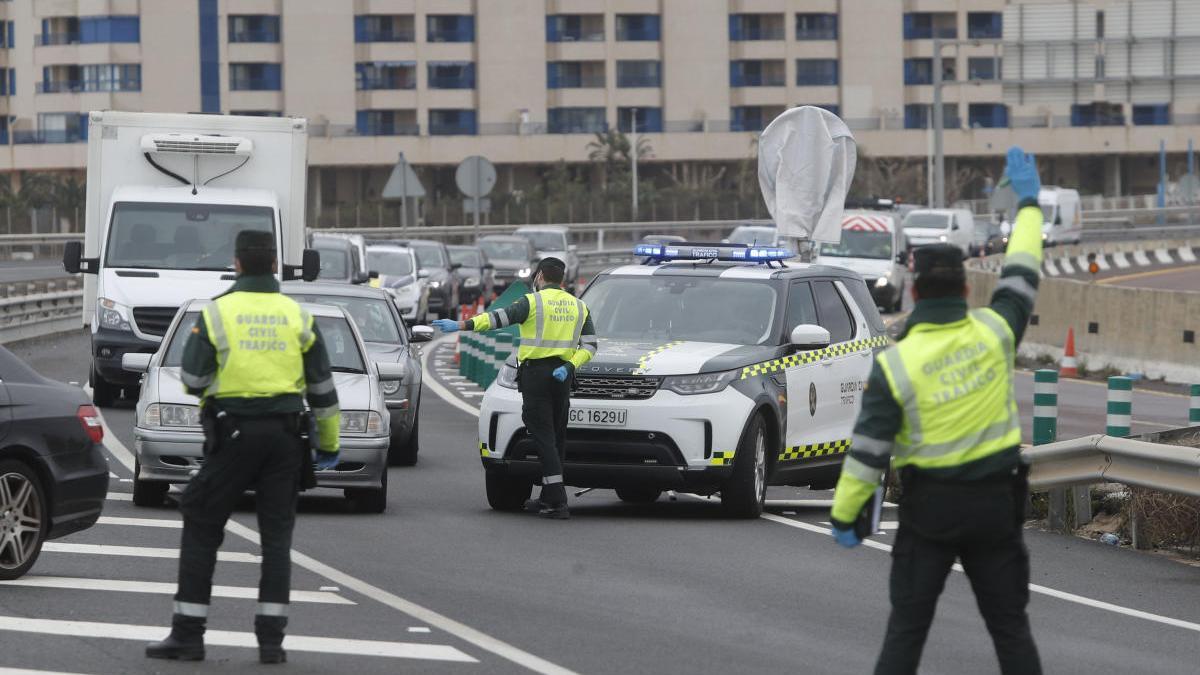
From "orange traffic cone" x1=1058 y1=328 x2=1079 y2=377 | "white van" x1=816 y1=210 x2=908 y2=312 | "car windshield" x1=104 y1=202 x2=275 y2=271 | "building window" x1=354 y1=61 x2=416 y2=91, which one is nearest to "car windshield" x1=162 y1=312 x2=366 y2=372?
"car windshield" x1=104 y1=202 x2=275 y2=271

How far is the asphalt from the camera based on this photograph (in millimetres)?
8820

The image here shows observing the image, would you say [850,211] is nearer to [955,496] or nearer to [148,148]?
[148,148]

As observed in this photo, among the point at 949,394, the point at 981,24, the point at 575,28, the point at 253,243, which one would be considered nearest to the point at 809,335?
the point at 253,243

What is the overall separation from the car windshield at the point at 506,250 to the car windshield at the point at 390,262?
11371 mm

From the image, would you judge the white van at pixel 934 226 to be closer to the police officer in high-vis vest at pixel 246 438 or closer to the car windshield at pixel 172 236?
the car windshield at pixel 172 236

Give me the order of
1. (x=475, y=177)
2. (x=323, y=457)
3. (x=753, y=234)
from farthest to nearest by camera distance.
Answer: (x=753, y=234) → (x=475, y=177) → (x=323, y=457)

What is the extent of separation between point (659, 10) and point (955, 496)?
105 meters

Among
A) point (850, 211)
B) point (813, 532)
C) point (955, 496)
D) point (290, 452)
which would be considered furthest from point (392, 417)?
point (850, 211)

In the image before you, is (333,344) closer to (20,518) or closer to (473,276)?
(20,518)

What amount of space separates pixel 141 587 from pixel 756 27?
340 ft

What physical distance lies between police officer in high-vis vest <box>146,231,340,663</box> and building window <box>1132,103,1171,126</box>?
111732mm

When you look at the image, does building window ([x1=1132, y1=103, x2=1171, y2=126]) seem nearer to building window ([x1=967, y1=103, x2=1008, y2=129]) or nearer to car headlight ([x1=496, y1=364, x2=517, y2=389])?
building window ([x1=967, y1=103, x2=1008, y2=129])

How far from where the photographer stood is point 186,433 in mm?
13500

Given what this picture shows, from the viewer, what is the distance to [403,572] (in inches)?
440
